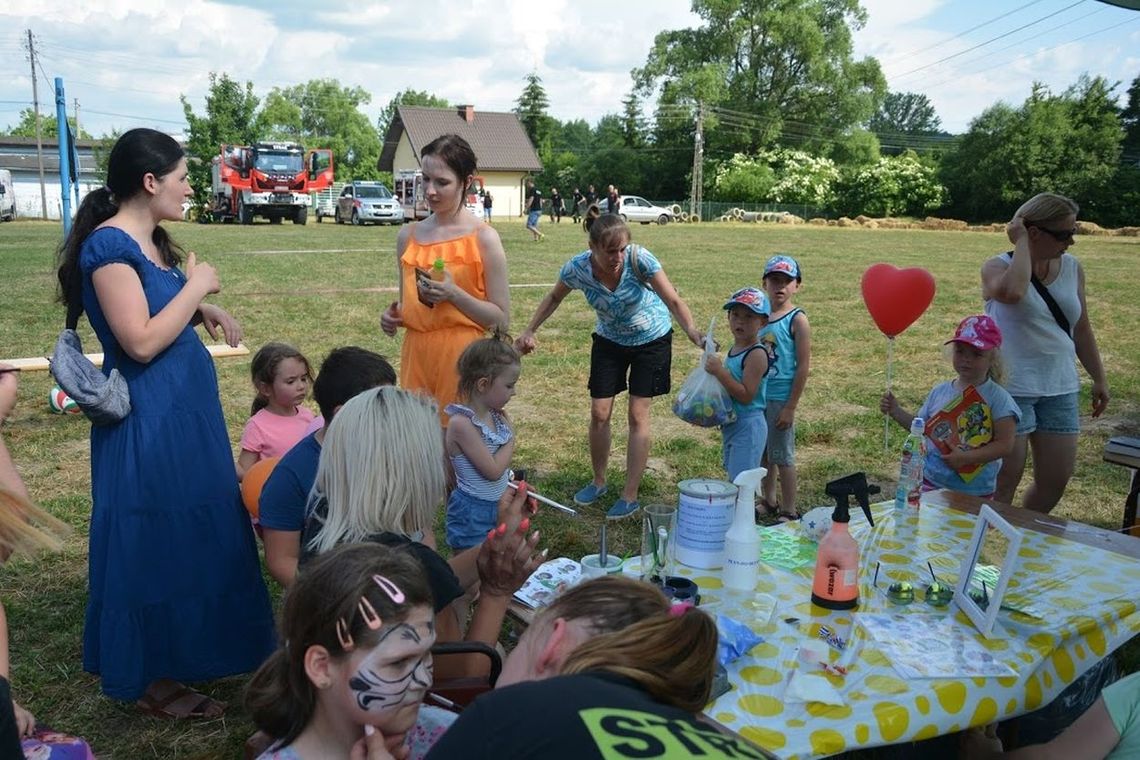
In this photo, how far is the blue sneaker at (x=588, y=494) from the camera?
477cm

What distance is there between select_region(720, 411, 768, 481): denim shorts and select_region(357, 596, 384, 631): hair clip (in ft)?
9.18

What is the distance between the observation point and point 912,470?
2902mm

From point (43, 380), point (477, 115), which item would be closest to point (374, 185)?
point (477, 115)

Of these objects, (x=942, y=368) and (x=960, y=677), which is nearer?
(x=960, y=677)

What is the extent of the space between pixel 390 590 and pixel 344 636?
11 centimetres

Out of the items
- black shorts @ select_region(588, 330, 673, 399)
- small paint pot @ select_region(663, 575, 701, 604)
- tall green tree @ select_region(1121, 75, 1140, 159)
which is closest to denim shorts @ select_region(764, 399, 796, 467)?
black shorts @ select_region(588, 330, 673, 399)

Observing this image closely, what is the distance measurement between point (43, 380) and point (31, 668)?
A: 15.7 ft

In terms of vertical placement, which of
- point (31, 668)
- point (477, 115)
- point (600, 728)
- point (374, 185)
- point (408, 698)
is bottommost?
point (31, 668)

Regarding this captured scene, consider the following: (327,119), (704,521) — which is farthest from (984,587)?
(327,119)

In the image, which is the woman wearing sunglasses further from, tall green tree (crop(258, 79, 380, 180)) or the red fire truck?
tall green tree (crop(258, 79, 380, 180))

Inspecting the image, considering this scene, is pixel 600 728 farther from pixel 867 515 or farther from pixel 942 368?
pixel 942 368

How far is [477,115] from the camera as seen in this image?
51.9 m

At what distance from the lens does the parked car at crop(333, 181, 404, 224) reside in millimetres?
31250

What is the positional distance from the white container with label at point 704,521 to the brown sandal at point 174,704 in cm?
169
